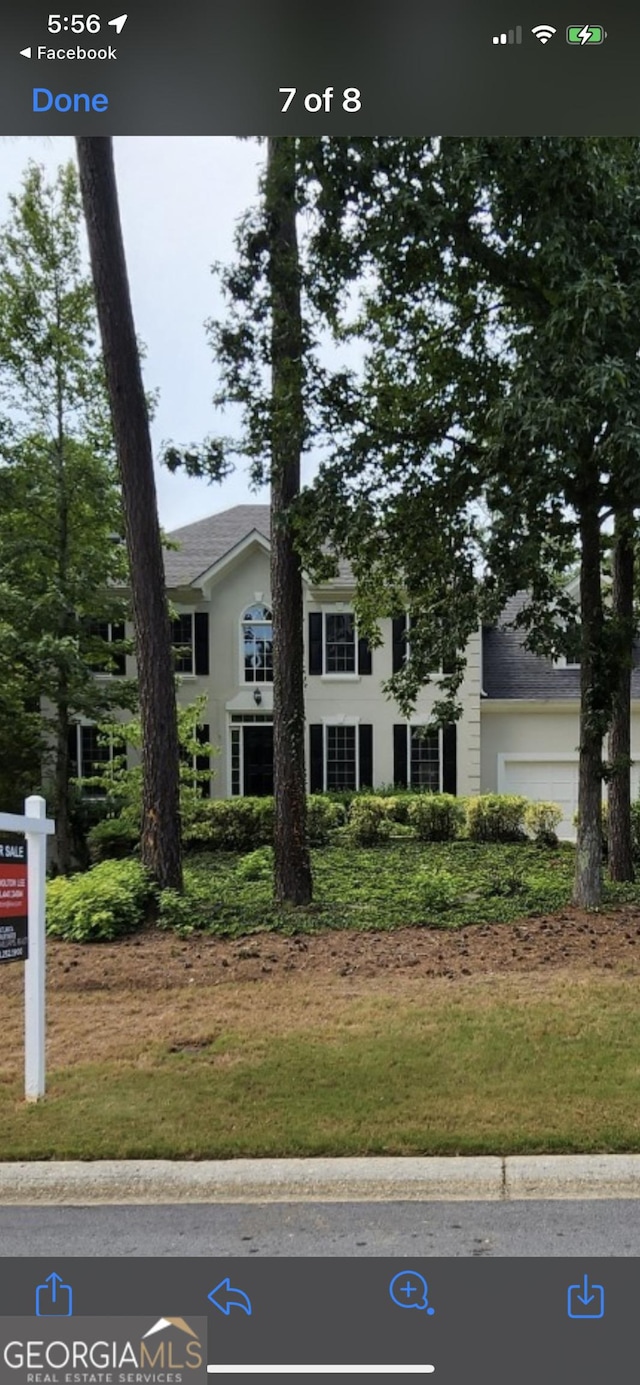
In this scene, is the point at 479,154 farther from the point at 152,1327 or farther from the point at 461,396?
the point at 152,1327

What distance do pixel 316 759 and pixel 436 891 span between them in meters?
9.85

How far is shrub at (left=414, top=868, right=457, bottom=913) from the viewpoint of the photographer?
8.45 m

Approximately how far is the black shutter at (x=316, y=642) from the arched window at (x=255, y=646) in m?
0.95

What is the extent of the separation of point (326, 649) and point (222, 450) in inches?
425

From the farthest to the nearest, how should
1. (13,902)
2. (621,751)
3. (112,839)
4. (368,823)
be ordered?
(368,823) < (112,839) < (621,751) < (13,902)

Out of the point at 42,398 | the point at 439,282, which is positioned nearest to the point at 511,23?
the point at 439,282

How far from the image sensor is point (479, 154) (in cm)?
588

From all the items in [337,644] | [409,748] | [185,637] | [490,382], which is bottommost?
[409,748]

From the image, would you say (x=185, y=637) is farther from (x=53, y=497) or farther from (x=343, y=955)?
(x=343, y=955)

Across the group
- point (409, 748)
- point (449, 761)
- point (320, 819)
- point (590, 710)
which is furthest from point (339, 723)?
point (590, 710)

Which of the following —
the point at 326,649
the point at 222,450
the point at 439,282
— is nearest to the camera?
the point at 439,282

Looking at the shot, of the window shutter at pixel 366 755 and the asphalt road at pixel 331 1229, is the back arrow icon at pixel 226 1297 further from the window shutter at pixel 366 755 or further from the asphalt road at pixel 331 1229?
the window shutter at pixel 366 755

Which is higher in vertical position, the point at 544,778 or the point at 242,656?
the point at 242,656

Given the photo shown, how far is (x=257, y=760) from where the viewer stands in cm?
1866
